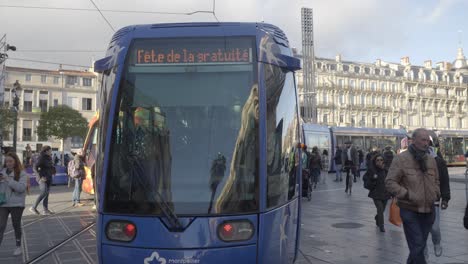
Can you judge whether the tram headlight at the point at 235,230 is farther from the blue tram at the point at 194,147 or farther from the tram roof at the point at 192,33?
the tram roof at the point at 192,33

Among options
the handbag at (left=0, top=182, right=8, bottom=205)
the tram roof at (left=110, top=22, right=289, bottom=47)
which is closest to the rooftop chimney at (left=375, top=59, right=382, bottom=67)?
the handbag at (left=0, top=182, right=8, bottom=205)

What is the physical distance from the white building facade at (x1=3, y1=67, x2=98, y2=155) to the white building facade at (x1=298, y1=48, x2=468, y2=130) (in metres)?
36.8

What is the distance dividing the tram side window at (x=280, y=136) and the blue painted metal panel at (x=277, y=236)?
4.7 inches

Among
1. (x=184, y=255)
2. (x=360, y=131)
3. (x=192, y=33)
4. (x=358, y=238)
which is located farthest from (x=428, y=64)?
(x=184, y=255)

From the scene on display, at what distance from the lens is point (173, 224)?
161 inches

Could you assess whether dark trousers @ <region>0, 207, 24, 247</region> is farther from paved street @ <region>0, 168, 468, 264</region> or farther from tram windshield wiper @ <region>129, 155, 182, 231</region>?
tram windshield wiper @ <region>129, 155, 182, 231</region>

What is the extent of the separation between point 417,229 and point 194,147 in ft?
8.95

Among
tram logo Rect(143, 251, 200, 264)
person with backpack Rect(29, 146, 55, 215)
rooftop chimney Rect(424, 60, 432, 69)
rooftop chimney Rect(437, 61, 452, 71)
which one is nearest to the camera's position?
tram logo Rect(143, 251, 200, 264)

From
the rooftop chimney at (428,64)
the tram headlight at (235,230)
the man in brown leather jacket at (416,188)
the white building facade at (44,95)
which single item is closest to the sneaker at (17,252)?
the tram headlight at (235,230)

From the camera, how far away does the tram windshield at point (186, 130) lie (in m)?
4.23

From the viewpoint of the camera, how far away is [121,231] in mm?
4246

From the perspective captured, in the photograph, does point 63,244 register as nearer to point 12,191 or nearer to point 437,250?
point 12,191

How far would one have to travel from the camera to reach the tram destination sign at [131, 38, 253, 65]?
4.63 meters

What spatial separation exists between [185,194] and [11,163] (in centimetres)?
434
